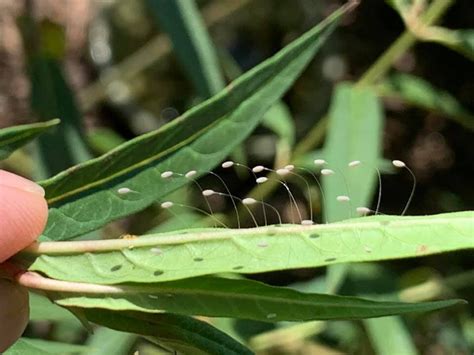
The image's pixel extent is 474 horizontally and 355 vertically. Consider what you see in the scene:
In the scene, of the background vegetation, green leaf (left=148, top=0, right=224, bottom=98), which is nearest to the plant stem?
the background vegetation

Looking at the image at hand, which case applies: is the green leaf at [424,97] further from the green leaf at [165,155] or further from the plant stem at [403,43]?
the green leaf at [165,155]

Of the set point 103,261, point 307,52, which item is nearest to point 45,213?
point 103,261

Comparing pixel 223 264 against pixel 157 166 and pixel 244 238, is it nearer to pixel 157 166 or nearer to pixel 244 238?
pixel 244 238

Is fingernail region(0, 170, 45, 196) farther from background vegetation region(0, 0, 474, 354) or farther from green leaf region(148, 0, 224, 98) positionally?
green leaf region(148, 0, 224, 98)

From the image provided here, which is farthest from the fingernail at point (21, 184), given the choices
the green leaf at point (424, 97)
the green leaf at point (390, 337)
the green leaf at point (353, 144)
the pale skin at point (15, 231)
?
the green leaf at point (424, 97)

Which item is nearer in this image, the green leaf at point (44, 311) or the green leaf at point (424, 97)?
the green leaf at point (44, 311)

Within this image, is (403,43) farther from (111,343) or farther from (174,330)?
(174,330)
